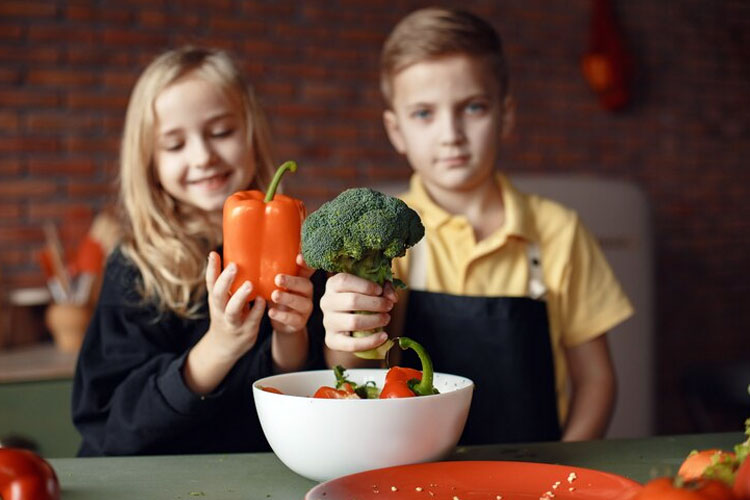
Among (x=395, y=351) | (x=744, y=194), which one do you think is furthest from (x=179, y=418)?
(x=744, y=194)

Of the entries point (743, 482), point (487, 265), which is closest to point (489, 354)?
point (487, 265)

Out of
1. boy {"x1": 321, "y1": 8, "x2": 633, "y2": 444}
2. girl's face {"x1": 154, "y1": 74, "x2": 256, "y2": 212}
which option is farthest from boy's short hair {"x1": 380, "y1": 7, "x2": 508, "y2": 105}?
girl's face {"x1": 154, "y1": 74, "x2": 256, "y2": 212}

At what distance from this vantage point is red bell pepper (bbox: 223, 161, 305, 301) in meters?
1.06

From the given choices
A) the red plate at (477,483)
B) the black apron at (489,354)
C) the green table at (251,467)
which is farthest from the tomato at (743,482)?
the black apron at (489,354)

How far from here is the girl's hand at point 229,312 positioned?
1052 millimetres

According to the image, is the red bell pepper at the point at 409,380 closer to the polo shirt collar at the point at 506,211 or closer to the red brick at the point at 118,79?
the polo shirt collar at the point at 506,211

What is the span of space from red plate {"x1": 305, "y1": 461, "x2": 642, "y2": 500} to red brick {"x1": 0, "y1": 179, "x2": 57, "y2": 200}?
240cm

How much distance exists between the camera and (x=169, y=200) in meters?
1.48

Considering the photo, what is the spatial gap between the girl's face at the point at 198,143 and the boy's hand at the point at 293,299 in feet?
1.09

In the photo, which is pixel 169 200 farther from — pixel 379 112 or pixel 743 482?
pixel 379 112

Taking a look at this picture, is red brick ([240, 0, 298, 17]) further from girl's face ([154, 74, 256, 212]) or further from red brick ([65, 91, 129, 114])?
girl's face ([154, 74, 256, 212])

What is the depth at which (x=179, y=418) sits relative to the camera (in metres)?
1.21

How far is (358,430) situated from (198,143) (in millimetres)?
673

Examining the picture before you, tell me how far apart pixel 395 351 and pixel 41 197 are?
191 cm
